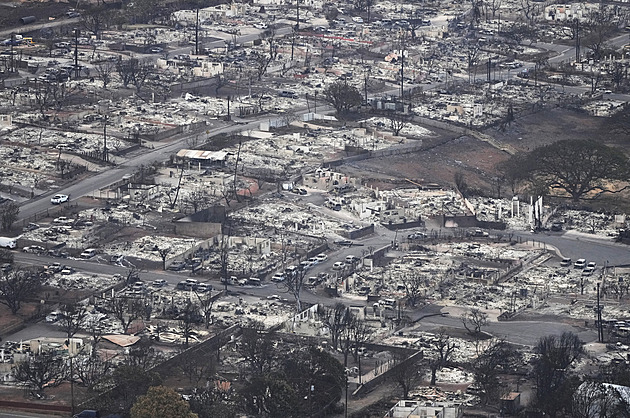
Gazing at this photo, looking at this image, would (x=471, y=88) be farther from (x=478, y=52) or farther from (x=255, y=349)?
(x=255, y=349)

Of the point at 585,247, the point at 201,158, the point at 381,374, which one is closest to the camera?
the point at 381,374

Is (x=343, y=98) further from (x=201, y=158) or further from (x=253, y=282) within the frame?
(x=253, y=282)

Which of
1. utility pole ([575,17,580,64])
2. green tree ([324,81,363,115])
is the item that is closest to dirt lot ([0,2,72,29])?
green tree ([324,81,363,115])

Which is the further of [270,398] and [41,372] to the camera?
[41,372]

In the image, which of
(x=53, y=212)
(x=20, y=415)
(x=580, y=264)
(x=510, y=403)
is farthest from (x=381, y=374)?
(x=53, y=212)

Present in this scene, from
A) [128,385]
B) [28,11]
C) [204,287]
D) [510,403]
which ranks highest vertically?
[128,385]

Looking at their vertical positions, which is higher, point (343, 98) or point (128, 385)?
point (128, 385)

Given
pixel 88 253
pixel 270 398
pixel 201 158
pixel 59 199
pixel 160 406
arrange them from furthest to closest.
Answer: pixel 201 158
pixel 59 199
pixel 88 253
pixel 270 398
pixel 160 406
